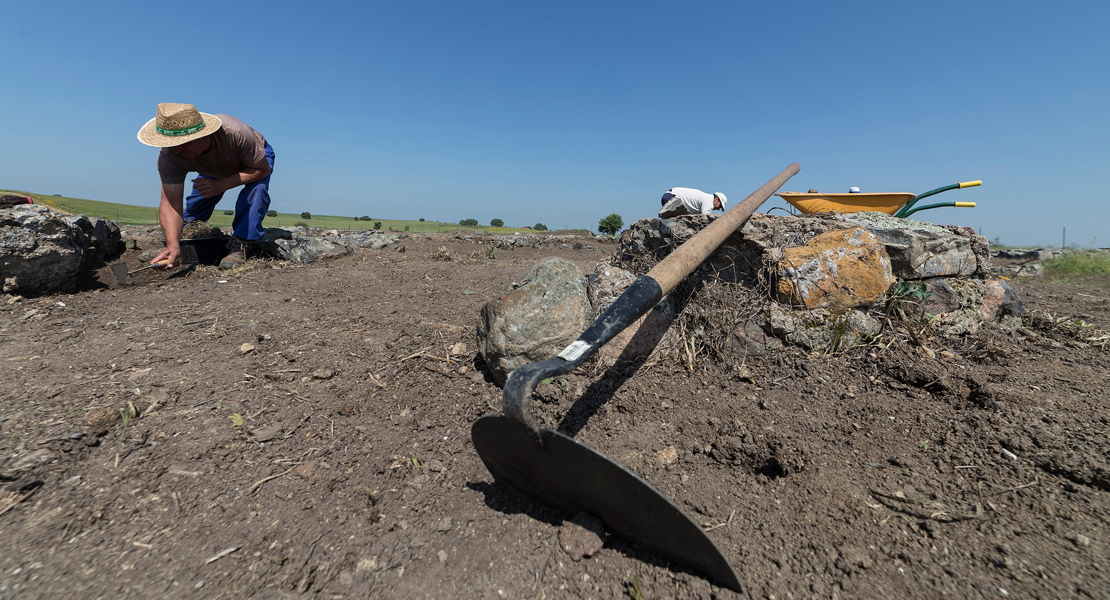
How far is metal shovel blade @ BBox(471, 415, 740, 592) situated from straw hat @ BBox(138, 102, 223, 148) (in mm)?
5112

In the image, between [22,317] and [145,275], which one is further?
[145,275]

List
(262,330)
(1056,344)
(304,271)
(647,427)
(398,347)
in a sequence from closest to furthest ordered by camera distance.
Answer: (647,427) < (1056,344) < (398,347) < (262,330) < (304,271)

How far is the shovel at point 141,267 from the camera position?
4.45 meters

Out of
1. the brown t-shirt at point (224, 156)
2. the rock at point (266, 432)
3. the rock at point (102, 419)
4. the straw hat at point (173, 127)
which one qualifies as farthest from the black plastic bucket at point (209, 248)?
the rock at point (266, 432)

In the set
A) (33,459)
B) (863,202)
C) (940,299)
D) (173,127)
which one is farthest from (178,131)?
(940,299)

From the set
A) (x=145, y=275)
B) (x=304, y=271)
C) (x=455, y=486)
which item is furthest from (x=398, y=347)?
(x=145, y=275)

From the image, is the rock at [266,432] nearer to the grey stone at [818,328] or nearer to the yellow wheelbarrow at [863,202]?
the grey stone at [818,328]

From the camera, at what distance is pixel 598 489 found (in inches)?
55.2

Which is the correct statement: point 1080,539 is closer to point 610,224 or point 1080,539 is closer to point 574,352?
point 574,352

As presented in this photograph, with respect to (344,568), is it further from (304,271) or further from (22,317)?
(304,271)

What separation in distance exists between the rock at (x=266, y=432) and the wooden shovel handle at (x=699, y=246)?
188 cm

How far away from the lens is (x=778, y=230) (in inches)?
109

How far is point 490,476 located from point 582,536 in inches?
20.8

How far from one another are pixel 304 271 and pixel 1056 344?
21.8ft
